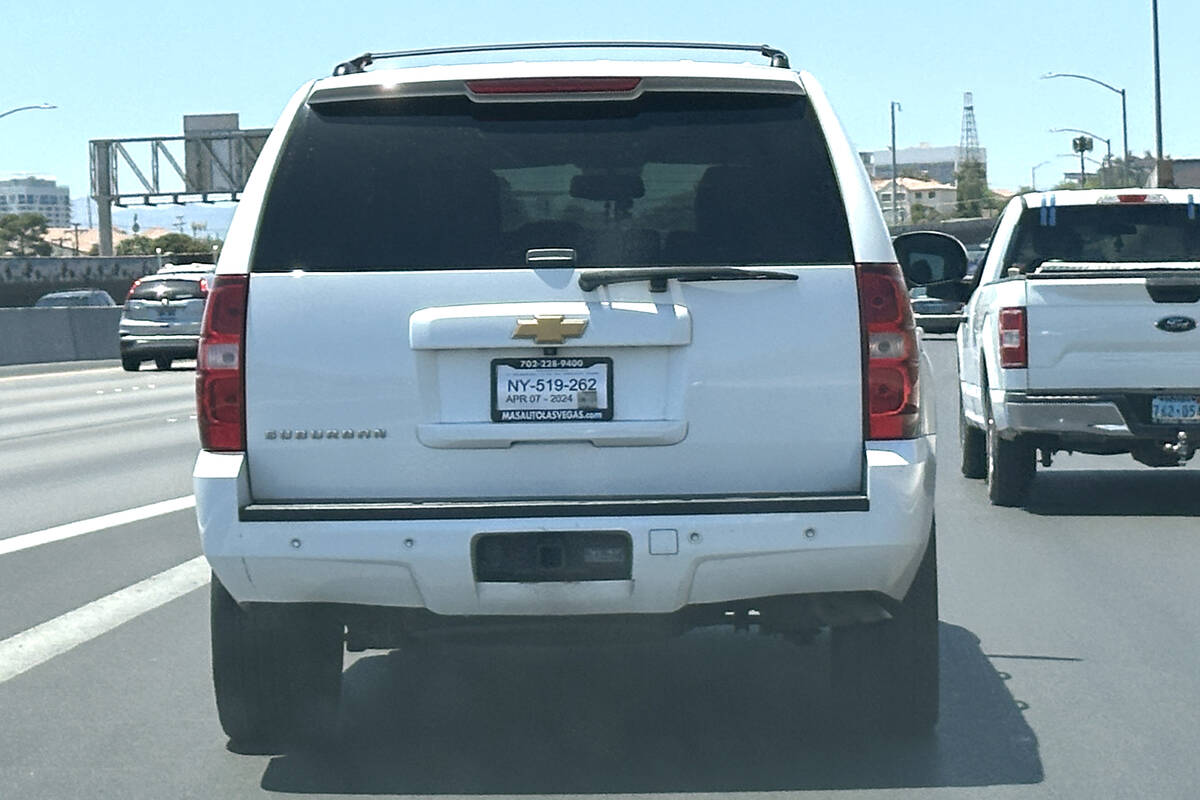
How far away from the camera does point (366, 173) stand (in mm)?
5859

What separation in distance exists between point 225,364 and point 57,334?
121 feet

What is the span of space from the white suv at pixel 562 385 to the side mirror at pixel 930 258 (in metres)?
2.82

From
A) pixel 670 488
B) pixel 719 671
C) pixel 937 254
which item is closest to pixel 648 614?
pixel 670 488

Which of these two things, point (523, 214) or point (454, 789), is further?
point (523, 214)

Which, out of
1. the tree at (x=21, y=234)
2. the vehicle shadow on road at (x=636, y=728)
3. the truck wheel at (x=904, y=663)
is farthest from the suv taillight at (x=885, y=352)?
the tree at (x=21, y=234)

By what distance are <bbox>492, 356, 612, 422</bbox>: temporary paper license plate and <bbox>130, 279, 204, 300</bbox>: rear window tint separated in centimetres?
3052

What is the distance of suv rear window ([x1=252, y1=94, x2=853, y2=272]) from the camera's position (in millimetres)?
5770

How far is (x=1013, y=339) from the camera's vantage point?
41.4 ft

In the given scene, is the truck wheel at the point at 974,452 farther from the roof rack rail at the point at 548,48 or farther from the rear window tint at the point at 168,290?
the rear window tint at the point at 168,290

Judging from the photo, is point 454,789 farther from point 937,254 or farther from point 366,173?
point 937,254

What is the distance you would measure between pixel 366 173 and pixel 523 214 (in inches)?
21.2

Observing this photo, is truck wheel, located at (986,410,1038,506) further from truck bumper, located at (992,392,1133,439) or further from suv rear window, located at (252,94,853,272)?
suv rear window, located at (252,94,853,272)

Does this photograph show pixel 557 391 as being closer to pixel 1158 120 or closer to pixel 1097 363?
pixel 1097 363

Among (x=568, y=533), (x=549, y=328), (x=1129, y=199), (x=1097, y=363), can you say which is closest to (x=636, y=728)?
(x=568, y=533)
